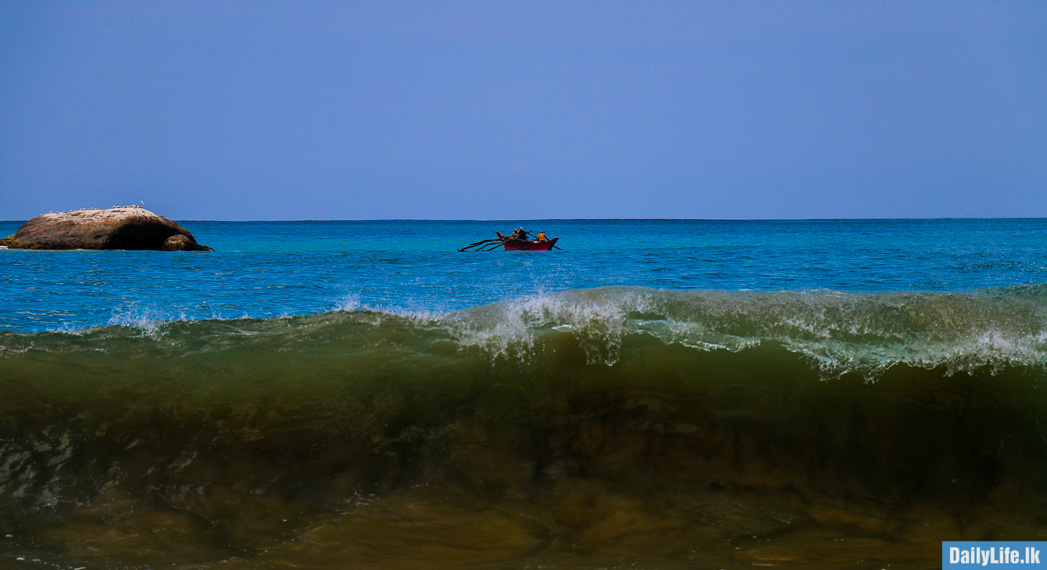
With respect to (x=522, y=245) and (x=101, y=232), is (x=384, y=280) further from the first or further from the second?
(x=101, y=232)

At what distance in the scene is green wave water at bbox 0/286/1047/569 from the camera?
408 centimetres

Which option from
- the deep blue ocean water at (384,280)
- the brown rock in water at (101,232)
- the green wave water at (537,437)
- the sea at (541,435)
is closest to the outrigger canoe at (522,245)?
the deep blue ocean water at (384,280)

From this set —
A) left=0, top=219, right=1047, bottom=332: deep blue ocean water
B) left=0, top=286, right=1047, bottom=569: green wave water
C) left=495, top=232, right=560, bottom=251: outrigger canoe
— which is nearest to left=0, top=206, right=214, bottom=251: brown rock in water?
left=0, top=219, right=1047, bottom=332: deep blue ocean water

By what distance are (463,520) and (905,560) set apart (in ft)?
8.05

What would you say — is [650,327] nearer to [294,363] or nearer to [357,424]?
[357,424]

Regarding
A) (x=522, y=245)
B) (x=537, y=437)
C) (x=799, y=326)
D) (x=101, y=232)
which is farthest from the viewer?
(x=522, y=245)

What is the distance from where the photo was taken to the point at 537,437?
511 cm

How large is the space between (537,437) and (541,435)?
0.04 meters

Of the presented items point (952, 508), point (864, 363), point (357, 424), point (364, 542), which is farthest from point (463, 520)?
point (864, 363)

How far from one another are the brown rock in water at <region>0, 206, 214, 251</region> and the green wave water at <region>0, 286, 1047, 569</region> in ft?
79.4

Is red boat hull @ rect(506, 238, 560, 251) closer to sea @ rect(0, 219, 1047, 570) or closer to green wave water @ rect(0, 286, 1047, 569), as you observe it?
sea @ rect(0, 219, 1047, 570)

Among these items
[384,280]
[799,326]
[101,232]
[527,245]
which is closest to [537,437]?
[799,326]

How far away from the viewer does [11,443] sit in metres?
5.00

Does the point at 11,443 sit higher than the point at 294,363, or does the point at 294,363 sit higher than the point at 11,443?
the point at 294,363
